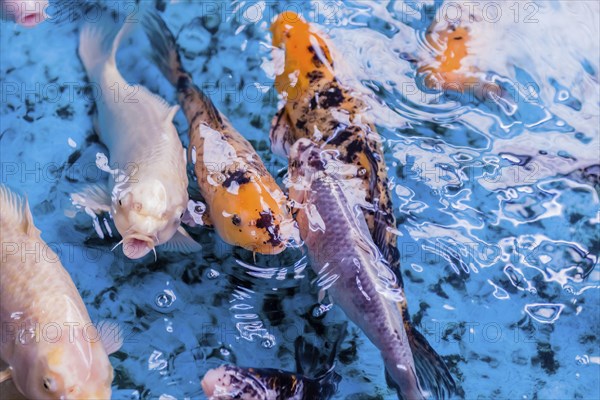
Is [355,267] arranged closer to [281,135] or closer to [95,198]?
[281,135]

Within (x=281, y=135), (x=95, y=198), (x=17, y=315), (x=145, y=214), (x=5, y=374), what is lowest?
(x=5, y=374)

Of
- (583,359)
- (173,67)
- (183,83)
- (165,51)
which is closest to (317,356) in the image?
(583,359)

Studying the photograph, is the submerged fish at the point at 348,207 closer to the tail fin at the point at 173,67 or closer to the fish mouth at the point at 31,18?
the tail fin at the point at 173,67

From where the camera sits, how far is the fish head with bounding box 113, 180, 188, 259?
355cm

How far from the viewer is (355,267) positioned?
3.52 meters

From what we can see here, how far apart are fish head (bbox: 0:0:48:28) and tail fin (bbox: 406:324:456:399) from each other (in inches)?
129

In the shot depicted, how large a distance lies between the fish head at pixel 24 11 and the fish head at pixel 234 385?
2.82 meters

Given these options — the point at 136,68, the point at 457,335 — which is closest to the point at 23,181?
the point at 136,68

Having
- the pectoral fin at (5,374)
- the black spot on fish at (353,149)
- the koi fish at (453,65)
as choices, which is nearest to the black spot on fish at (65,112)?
the pectoral fin at (5,374)

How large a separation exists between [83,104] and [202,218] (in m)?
1.42

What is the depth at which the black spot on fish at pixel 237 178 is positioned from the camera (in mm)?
3684

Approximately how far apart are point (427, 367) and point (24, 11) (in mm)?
3496

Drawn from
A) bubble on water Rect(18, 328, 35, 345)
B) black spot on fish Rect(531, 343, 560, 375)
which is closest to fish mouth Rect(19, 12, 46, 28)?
bubble on water Rect(18, 328, 35, 345)

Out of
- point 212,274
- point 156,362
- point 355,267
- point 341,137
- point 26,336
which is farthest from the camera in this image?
point 212,274
